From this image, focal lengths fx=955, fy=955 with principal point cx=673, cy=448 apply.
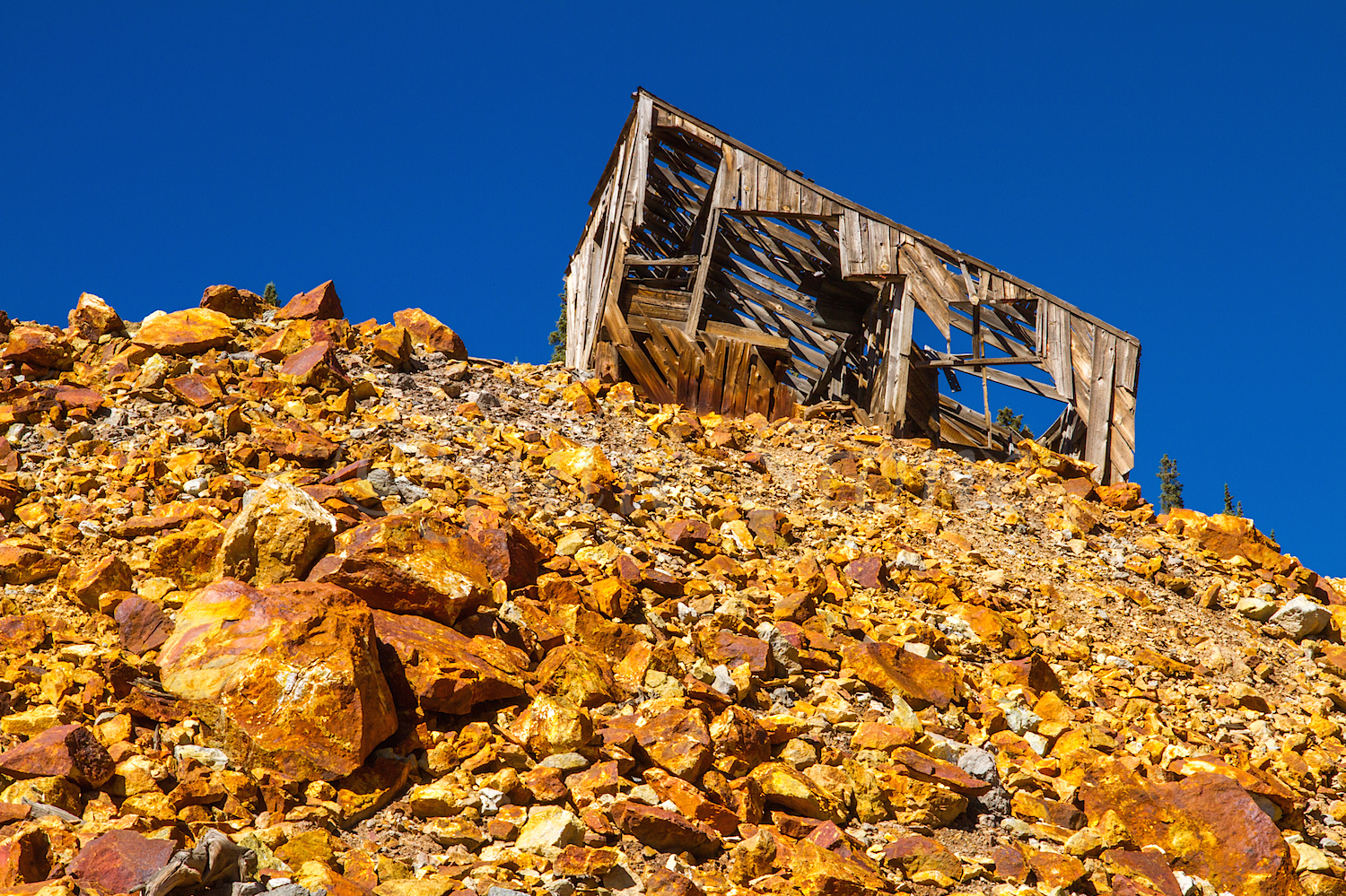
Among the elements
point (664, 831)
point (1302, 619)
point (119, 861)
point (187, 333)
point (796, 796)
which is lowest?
point (119, 861)

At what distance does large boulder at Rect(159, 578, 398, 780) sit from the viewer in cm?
384

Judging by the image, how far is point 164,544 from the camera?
5.12 metres

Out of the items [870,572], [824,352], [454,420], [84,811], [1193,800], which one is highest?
[824,352]

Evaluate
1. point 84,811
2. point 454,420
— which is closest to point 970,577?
point 454,420

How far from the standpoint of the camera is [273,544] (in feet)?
16.3

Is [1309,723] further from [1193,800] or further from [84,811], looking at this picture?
[84,811]

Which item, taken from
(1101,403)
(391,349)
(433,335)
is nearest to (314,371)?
(391,349)

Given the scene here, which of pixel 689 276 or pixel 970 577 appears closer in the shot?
pixel 970 577

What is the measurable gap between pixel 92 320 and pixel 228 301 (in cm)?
126

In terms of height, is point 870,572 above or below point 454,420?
below

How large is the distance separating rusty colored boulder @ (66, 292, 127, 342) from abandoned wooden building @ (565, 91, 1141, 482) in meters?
4.91

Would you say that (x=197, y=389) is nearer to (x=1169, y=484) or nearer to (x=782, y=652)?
(x=782, y=652)

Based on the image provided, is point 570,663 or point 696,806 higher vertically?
point 570,663

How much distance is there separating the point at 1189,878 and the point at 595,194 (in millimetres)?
12520
